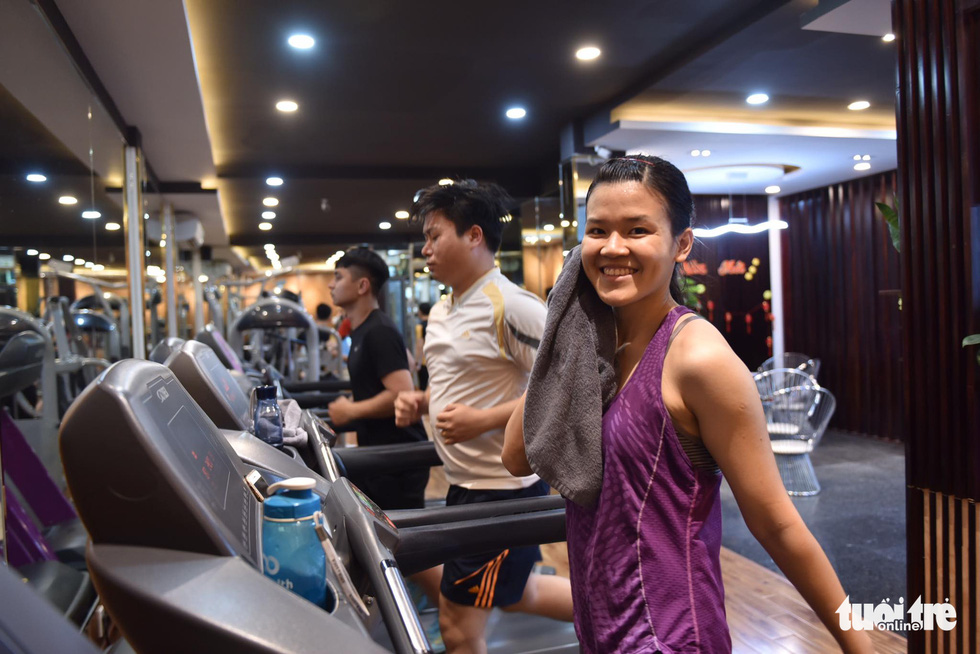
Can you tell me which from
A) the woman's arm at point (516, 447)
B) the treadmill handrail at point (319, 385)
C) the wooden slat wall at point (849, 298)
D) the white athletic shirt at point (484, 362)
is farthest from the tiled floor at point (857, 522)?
the woman's arm at point (516, 447)

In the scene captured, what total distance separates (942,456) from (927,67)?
1.21 meters

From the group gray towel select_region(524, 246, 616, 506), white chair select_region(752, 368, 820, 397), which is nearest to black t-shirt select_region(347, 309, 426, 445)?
gray towel select_region(524, 246, 616, 506)

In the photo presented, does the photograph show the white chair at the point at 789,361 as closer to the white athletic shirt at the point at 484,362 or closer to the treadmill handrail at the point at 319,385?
the treadmill handrail at the point at 319,385

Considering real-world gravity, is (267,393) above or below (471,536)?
above

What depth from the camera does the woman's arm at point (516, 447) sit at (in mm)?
1312

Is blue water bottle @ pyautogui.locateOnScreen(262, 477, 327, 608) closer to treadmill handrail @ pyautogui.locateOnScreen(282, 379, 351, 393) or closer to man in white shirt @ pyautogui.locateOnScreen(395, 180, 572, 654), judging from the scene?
man in white shirt @ pyautogui.locateOnScreen(395, 180, 572, 654)

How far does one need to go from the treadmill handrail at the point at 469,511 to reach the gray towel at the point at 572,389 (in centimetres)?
35

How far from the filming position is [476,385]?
2072 millimetres

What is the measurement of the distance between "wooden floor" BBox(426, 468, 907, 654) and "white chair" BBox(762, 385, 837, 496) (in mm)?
1643

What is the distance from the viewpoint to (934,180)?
2195 mm

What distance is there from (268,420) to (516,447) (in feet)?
1.63

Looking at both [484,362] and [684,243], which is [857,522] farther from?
[684,243]

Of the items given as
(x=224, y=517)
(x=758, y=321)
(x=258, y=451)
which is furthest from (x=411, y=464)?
(x=758, y=321)

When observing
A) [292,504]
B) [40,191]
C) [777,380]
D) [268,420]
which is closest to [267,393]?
[268,420]
